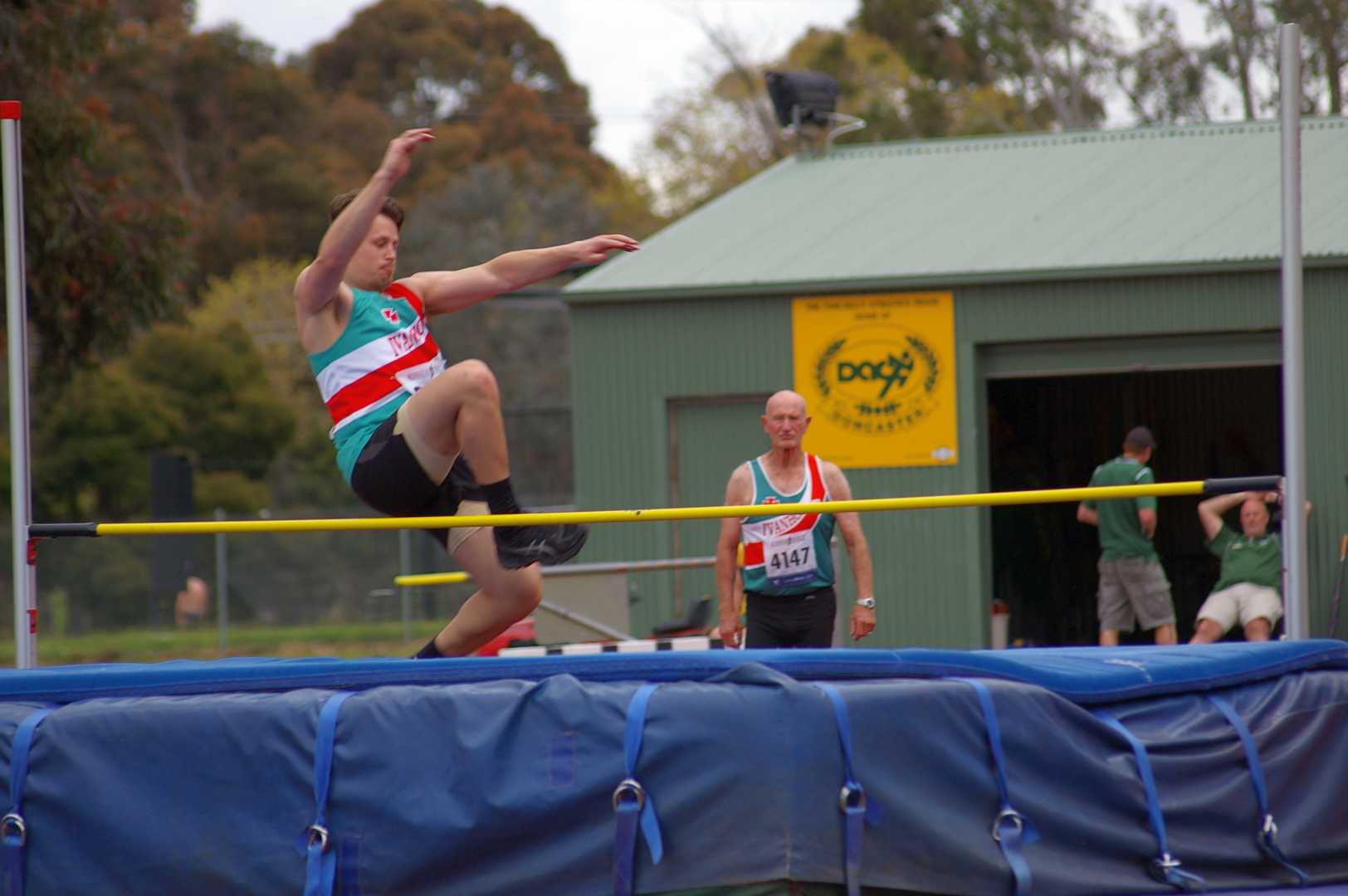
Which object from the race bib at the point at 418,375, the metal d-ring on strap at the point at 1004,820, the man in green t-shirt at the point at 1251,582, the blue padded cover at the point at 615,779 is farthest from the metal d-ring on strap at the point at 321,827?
the man in green t-shirt at the point at 1251,582

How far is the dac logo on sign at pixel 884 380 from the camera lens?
12.0 meters

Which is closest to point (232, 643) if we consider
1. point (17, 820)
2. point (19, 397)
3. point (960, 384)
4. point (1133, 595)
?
point (960, 384)

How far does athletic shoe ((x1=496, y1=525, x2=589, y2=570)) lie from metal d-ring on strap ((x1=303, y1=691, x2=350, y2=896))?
2.80 feet

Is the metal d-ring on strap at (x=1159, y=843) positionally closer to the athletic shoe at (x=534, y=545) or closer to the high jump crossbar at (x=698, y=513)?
the high jump crossbar at (x=698, y=513)

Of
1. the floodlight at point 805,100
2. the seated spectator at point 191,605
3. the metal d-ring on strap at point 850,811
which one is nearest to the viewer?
the metal d-ring on strap at point 850,811

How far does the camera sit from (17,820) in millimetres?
4266

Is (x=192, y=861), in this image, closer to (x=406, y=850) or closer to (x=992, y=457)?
(x=406, y=850)

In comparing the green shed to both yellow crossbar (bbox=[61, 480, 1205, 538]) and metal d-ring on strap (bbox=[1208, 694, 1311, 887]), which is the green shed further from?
metal d-ring on strap (bbox=[1208, 694, 1311, 887])

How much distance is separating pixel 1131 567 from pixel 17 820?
8048 millimetres

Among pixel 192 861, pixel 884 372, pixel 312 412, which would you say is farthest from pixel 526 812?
pixel 312 412

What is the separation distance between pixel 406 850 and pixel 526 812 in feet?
1.11

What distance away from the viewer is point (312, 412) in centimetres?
3444

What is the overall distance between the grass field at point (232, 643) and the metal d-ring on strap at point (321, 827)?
11.9 metres

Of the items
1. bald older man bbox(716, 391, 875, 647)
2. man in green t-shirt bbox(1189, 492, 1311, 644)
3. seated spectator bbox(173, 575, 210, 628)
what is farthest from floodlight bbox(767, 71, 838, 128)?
seated spectator bbox(173, 575, 210, 628)
